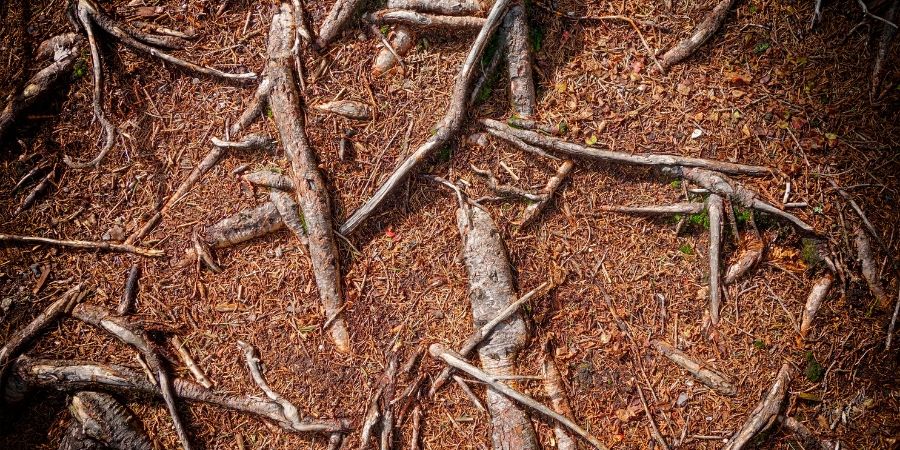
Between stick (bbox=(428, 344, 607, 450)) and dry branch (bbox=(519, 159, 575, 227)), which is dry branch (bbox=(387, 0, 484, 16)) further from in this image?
stick (bbox=(428, 344, 607, 450))

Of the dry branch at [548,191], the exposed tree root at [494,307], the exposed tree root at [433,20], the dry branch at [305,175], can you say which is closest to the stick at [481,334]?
the exposed tree root at [494,307]

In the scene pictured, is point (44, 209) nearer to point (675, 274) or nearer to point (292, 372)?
point (292, 372)

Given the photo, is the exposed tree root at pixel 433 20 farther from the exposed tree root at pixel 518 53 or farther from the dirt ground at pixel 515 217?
the exposed tree root at pixel 518 53

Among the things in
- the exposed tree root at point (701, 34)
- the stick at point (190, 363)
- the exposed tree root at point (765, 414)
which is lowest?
the exposed tree root at point (765, 414)

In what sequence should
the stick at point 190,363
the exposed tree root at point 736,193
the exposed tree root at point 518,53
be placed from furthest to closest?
1. the stick at point 190,363
2. the exposed tree root at point 518,53
3. the exposed tree root at point 736,193

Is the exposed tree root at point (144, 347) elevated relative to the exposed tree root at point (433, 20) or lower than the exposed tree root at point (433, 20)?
lower

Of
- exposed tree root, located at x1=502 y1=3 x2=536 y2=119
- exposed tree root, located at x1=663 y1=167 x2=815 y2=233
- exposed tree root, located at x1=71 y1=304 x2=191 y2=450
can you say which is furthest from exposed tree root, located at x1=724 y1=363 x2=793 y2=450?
exposed tree root, located at x1=71 y1=304 x2=191 y2=450

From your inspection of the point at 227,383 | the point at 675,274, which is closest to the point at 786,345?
the point at 675,274
